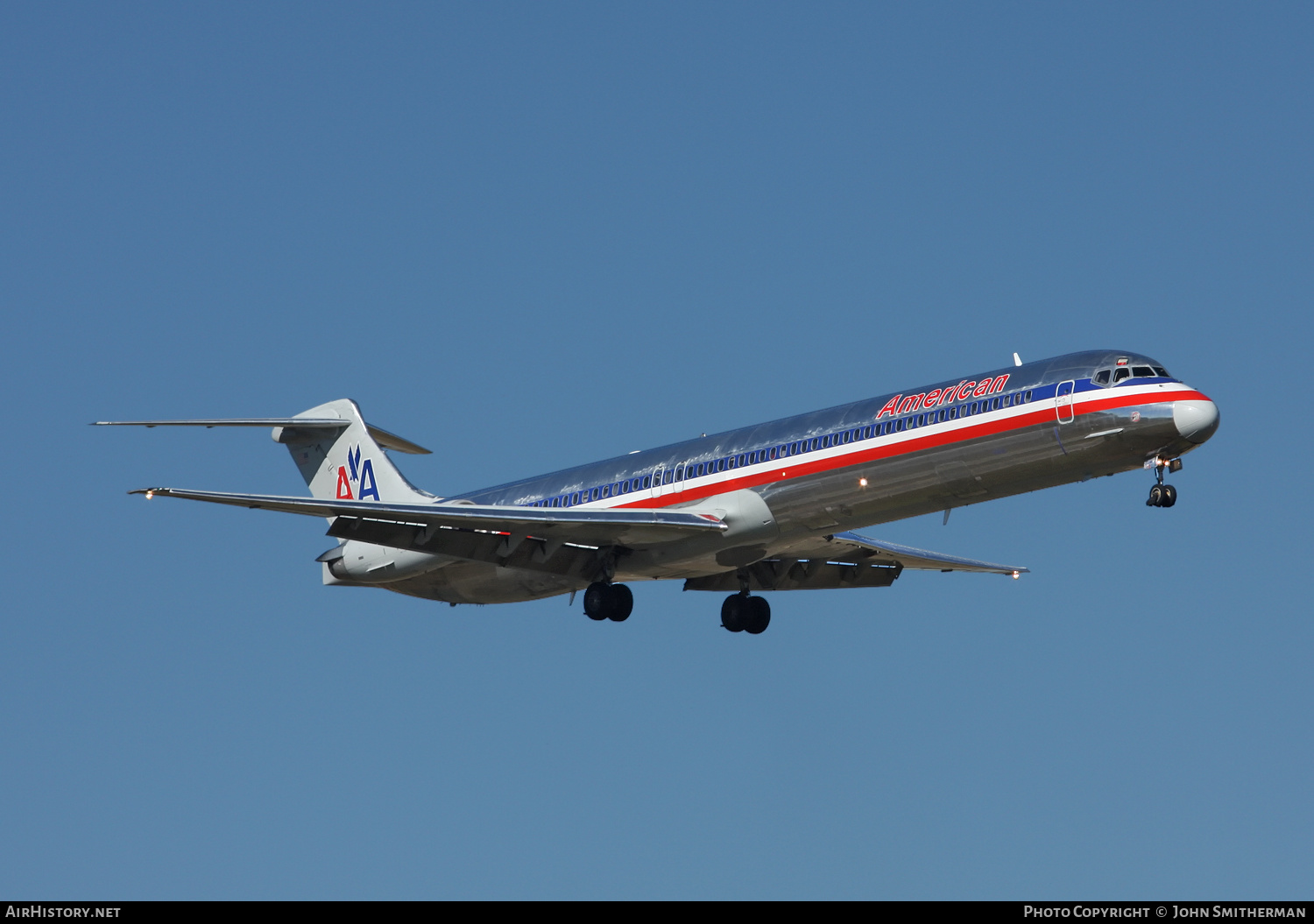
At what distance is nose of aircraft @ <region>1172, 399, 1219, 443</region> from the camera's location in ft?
95.8

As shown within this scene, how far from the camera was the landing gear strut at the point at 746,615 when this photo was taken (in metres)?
38.3

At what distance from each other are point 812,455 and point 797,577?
6713 millimetres

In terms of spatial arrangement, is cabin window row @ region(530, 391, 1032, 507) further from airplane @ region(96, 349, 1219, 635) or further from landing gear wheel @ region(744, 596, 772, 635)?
landing gear wheel @ region(744, 596, 772, 635)

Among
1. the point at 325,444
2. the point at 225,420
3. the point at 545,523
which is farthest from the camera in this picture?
the point at 325,444

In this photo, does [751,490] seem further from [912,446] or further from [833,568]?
[833,568]

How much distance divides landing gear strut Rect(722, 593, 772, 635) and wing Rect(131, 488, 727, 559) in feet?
14.6

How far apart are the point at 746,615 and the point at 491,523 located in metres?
7.06

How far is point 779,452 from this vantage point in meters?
33.1

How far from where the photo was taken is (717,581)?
38844 mm

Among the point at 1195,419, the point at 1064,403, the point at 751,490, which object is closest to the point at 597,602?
the point at 751,490

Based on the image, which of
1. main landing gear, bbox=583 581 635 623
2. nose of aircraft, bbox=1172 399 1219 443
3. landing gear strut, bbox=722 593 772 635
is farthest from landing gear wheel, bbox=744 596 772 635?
nose of aircraft, bbox=1172 399 1219 443
